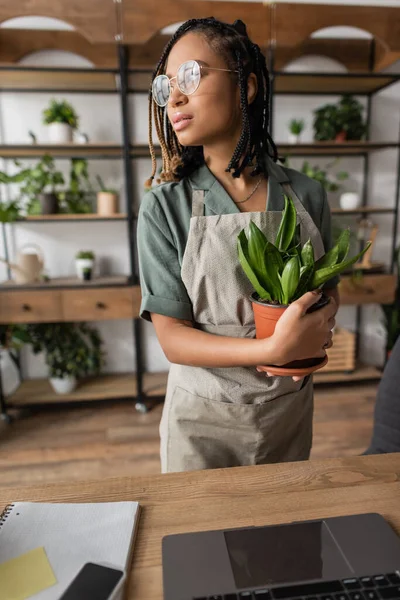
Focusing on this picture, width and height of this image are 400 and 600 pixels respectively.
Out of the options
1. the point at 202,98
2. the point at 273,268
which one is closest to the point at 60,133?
the point at 202,98

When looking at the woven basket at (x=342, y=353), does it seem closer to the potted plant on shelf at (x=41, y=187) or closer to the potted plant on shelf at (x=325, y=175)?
the potted plant on shelf at (x=325, y=175)

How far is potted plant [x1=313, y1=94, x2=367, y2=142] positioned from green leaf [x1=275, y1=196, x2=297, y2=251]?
217cm

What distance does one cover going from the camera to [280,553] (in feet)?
1.77

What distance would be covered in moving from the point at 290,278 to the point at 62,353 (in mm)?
2262

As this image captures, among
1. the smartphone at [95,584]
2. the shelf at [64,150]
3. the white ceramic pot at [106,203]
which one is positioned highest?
the shelf at [64,150]

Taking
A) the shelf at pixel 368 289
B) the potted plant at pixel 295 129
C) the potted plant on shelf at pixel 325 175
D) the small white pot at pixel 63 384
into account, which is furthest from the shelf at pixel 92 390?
the potted plant at pixel 295 129

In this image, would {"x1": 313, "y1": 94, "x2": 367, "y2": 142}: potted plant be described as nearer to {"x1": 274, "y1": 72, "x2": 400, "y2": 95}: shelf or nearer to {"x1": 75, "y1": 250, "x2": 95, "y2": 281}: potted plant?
{"x1": 274, "y1": 72, "x2": 400, "y2": 95}: shelf

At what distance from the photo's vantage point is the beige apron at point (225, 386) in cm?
87

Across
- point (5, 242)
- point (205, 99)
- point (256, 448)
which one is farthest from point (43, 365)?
point (205, 99)

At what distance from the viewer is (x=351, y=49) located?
283 centimetres

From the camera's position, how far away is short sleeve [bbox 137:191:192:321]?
0.87 meters

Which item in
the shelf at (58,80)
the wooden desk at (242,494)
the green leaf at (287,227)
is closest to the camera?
the wooden desk at (242,494)

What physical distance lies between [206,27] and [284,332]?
0.61m

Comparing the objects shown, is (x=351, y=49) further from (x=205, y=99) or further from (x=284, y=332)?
(x=284, y=332)
